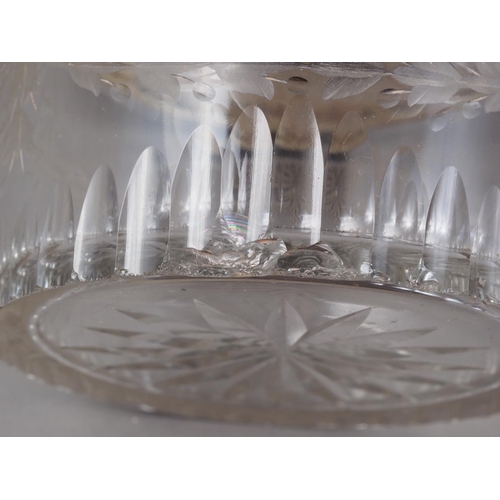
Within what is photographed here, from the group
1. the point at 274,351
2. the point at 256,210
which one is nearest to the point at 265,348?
the point at 274,351

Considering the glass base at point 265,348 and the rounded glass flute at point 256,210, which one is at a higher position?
the rounded glass flute at point 256,210

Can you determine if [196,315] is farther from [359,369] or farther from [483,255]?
[483,255]

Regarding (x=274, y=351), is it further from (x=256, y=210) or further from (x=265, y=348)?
(x=256, y=210)

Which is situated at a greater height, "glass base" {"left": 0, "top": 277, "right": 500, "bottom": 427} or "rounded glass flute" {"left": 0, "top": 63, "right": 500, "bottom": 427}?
"rounded glass flute" {"left": 0, "top": 63, "right": 500, "bottom": 427}

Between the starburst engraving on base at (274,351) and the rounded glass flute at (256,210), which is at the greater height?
the rounded glass flute at (256,210)

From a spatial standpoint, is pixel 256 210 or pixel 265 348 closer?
pixel 265 348

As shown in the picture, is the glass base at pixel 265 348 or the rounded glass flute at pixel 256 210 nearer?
the glass base at pixel 265 348
